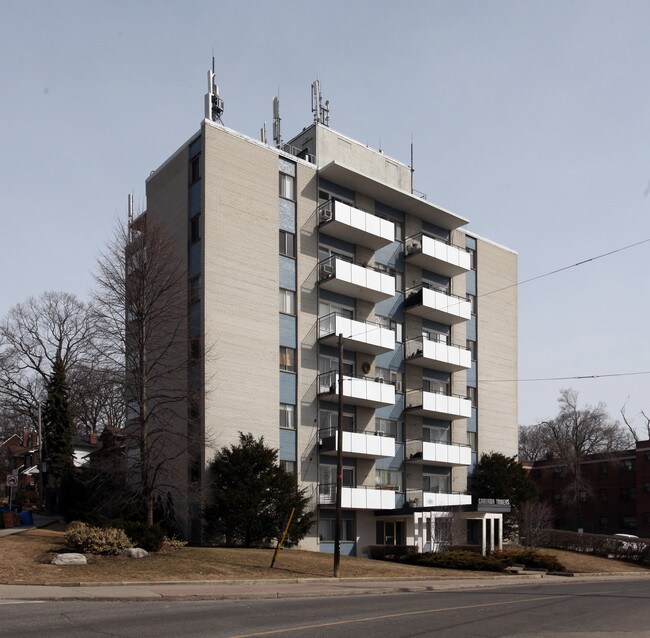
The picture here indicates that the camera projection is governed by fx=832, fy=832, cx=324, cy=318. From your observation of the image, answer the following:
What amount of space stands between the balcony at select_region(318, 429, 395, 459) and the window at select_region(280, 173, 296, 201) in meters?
13.3

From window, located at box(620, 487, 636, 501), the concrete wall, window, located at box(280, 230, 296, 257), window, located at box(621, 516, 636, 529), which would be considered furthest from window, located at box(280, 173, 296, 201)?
window, located at box(621, 516, 636, 529)

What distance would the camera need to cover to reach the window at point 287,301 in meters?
45.3

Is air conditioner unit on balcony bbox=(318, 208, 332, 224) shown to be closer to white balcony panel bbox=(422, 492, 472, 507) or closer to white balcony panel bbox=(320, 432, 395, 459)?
white balcony panel bbox=(320, 432, 395, 459)

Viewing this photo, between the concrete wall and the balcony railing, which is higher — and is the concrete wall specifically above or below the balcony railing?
above

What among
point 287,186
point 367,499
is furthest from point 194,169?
point 367,499

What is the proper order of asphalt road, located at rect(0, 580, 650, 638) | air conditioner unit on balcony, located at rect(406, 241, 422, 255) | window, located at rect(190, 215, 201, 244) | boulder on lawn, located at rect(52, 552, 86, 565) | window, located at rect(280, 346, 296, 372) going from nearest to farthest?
asphalt road, located at rect(0, 580, 650, 638), boulder on lawn, located at rect(52, 552, 86, 565), window, located at rect(190, 215, 201, 244), window, located at rect(280, 346, 296, 372), air conditioner unit on balcony, located at rect(406, 241, 422, 255)

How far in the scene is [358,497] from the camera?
45.5 meters

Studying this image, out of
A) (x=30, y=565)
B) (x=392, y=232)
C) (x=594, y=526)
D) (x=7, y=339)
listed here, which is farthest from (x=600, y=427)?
(x=30, y=565)

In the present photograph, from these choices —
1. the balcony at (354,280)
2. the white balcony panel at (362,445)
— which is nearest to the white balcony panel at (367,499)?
the white balcony panel at (362,445)

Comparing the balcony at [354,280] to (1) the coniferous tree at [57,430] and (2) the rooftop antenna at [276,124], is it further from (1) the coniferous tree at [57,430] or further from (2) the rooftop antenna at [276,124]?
(1) the coniferous tree at [57,430]

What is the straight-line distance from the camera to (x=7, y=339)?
71188 millimetres

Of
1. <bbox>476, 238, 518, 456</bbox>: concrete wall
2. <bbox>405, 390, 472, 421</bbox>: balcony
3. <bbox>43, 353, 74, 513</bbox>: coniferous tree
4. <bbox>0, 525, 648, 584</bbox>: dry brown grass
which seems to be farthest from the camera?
<bbox>476, 238, 518, 456</bbox>: concrete wall

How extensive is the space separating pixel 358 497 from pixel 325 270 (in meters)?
12.7

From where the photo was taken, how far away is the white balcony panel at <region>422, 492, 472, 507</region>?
5019cm
